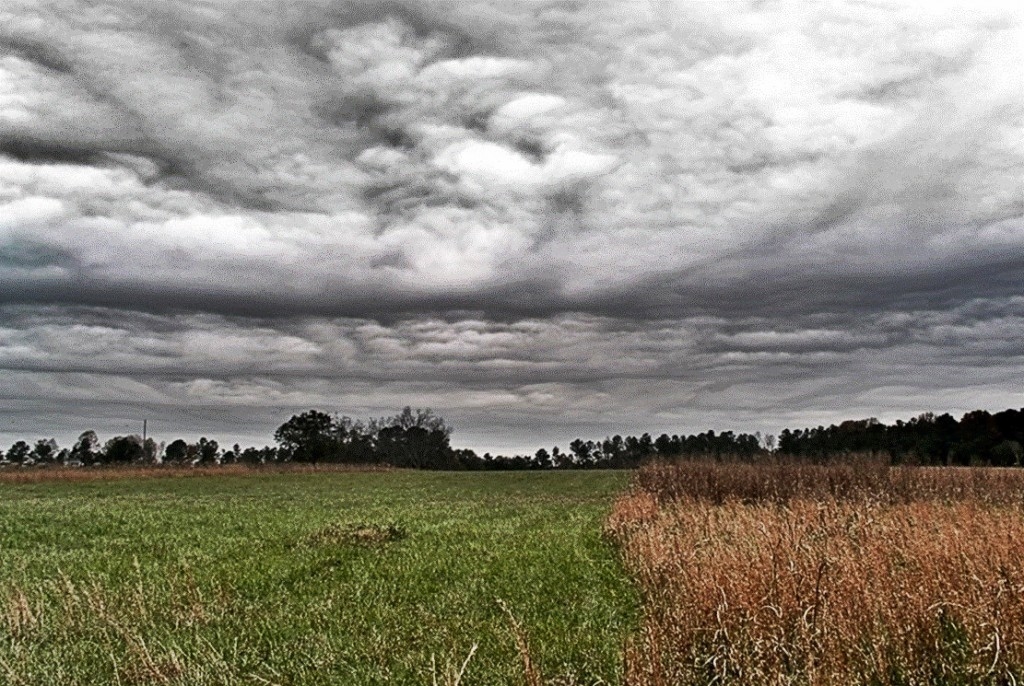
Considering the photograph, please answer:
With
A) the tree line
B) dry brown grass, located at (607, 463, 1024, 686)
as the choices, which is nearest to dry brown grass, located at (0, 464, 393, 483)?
the tree line

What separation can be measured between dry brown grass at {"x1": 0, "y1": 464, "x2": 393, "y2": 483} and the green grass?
129ft

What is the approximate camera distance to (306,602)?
44.6 ft

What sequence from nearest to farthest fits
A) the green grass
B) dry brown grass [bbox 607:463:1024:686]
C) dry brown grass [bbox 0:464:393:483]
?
dry brown grass [bbox 607:463:1024:686]
the green grass
dry brown grass [bbox 0:464:393:483]

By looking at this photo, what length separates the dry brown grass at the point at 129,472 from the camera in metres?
62.6

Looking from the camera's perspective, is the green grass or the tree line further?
the tree line

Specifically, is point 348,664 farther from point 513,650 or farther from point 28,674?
point 28,674

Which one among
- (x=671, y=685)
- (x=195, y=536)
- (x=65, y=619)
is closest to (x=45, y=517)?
(x=195, y=536)

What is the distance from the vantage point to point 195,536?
23922mm

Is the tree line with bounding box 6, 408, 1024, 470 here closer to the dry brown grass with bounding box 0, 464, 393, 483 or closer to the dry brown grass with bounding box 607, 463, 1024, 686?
the dry brown grass with bounding box 0, 464, 393, 483

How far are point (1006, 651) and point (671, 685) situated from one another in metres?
3.61

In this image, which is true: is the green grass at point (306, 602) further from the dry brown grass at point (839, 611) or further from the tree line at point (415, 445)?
the tree line at point (415, 445)

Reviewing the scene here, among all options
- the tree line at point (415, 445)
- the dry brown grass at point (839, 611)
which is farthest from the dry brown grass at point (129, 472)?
the dry brown grass at point (839, 611)

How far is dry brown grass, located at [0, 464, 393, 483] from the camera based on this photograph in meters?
62.6

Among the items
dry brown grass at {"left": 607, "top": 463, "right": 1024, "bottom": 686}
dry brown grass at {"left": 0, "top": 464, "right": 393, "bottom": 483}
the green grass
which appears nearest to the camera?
dry brown grass at {"left": 607, "top": 463, "right": 1024, "bottom": 686}
